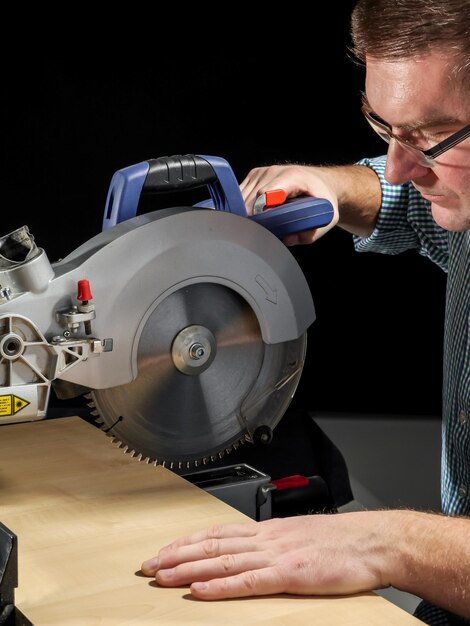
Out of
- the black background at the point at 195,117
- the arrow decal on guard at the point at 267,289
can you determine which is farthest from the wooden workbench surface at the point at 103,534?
the black background at the point at 195,117

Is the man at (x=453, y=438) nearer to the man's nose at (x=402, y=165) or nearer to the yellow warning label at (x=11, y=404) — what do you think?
the man's nose at (x=402, y=165)

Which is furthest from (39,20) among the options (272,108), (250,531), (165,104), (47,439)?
(250,531)

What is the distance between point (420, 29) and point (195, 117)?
6.31 ft

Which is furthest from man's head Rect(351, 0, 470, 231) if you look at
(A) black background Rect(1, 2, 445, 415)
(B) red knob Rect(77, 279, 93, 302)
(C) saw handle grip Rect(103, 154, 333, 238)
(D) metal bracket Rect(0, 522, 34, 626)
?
(A) black background Rect(1, 2, 445, 415)

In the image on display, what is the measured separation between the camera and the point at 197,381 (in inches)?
71.9

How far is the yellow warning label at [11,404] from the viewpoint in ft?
5.32

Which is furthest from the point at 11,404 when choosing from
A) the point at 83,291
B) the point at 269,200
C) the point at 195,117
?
the point at 195,117

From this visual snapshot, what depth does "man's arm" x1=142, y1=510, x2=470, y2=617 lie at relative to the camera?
1479mm

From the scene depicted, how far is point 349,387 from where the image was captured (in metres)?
3.92

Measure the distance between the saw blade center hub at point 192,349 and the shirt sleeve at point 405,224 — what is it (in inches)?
32.8

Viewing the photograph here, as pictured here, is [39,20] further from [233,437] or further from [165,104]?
[233,437]

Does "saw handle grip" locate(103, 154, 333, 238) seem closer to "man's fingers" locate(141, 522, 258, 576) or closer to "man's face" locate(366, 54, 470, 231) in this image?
"man's face" locate(366, 54, 470, 231)

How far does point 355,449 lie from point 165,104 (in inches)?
54.4

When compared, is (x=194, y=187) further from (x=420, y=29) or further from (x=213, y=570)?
(x=213, y=570)
